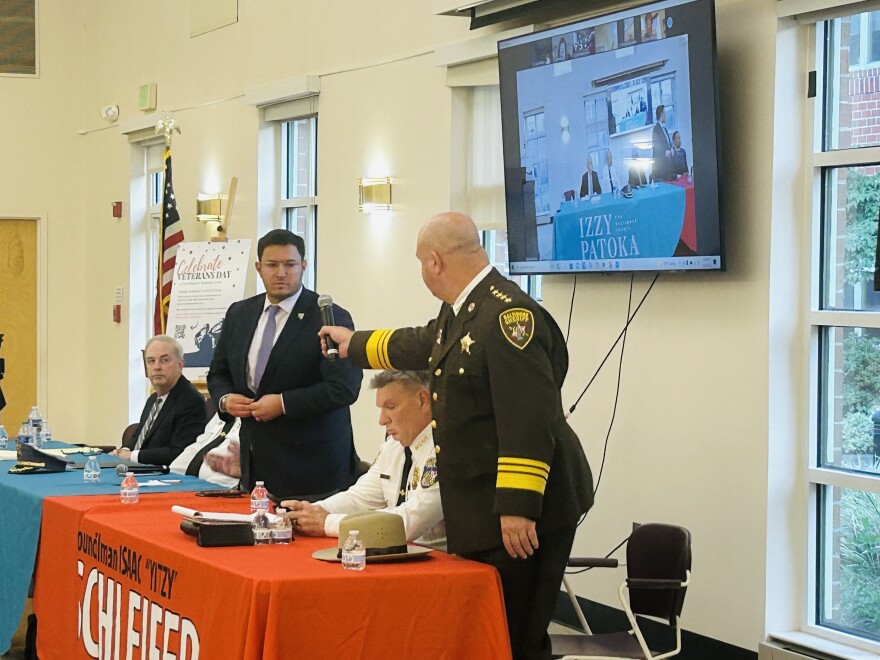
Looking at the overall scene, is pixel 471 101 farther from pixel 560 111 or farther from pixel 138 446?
pixel 138 446

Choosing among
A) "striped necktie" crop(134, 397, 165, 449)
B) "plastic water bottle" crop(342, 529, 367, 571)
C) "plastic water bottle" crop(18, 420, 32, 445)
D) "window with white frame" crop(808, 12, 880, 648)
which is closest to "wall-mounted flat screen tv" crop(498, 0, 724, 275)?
"window with white frame" crop(808, 12, 880, 648)

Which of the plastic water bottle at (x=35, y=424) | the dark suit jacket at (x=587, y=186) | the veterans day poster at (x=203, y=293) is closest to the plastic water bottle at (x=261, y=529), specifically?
the dark suit jacket at (x=587, y=186)

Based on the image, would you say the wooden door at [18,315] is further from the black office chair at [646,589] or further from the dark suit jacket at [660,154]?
the black office chair at [646,589]

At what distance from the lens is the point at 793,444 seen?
490cm

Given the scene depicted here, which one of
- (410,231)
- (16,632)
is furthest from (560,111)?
(16,632)

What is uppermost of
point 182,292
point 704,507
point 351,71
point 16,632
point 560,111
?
point 351,71

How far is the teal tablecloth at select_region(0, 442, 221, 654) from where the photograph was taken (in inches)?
181

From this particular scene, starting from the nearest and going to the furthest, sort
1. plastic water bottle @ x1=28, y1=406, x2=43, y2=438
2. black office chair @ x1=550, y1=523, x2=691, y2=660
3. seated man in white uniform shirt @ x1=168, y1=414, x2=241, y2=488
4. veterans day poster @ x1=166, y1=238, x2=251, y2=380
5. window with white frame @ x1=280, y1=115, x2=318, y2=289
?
black office chair @ x1=550, y1=523, x2=691, y2=660 < seated man in white uniform shirt @ x1=168, y1=414, x2=241, y2=488 < plastic water bottle @ x1=28, y1=406, x2=43, y2=438 < window with white frame @ x1=280, y1=115, x2=318, y2=289 < veterans day poster @ x1=166, y1=238, x2=251, y2=380

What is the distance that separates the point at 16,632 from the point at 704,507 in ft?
8.63

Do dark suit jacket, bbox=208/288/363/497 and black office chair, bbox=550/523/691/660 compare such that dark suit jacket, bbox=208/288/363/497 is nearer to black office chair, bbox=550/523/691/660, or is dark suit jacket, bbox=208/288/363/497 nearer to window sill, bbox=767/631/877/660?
black office chair, bbox=550/523/691/660

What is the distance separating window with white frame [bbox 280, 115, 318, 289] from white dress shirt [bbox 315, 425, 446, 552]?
434 centimetres

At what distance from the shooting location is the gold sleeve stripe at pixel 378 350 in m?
4.00

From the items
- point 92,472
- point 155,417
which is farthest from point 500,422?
point 155,417

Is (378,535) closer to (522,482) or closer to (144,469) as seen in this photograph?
(522,482)
